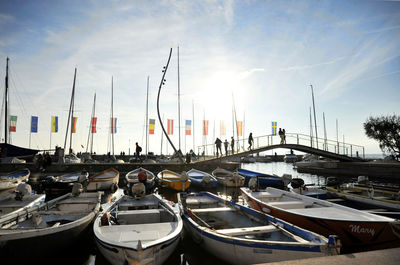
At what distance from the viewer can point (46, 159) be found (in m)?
23.8

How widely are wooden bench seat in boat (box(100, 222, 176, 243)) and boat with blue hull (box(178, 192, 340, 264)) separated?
988 millimetres

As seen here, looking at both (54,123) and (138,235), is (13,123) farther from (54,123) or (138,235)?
(138,235)

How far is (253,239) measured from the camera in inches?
222

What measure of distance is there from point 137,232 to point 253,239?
2944 mm

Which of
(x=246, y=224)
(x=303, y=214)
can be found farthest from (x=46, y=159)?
(x=303, y=214)

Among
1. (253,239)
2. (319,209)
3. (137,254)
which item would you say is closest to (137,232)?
(137,254)

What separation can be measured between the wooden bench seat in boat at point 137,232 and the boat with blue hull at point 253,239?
99 cm

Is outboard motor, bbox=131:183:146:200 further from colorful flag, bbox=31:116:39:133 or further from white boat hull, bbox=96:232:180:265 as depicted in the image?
colorful flag, bbox=31:116:39:133

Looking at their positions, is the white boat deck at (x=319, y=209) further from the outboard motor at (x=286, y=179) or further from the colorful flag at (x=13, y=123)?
the colorful flag at (x=13, y=123)

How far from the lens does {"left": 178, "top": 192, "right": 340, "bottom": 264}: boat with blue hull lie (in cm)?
473

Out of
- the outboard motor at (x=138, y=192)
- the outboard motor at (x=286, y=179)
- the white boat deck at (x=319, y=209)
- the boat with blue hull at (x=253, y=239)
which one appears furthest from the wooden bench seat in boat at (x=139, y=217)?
the outboard motor at (x=286, y=179)

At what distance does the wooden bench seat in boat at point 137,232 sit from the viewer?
5508 millimetres

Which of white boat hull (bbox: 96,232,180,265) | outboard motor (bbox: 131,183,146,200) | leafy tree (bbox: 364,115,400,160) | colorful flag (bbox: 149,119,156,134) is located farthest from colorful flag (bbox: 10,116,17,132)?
leafy tree (bbox: 364,115,400,160)

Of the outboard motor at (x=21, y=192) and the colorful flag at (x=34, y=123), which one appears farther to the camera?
the colorful flag at (x=34, y=123)
